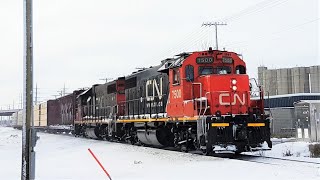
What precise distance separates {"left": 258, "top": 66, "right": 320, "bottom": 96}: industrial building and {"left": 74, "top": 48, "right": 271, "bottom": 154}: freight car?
38.0 metres

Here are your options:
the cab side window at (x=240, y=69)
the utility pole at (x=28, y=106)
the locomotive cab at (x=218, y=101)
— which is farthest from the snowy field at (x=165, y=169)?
the cab side window at (x=240, y=69)

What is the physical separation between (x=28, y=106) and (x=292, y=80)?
51398mm

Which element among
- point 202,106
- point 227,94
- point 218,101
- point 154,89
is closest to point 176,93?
point 202,106

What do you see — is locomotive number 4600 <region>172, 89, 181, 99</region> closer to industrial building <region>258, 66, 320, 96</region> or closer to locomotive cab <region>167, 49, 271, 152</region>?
locomotive cab <region>167, 49, 271, 152</region>

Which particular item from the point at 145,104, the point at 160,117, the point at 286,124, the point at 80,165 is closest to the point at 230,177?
the point at 80,165

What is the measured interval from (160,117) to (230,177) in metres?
8.02

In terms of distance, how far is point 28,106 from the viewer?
26.8 ft

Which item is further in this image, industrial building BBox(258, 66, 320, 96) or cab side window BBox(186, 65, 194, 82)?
industrial building BBox(258, 66, 320, 96)

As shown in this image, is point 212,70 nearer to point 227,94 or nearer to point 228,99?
point 227,94

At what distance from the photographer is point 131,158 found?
43.7 ft

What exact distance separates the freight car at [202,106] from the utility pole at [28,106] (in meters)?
5.96

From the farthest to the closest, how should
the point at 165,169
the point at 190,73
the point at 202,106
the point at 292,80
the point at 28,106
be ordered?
the point at 292,80
the point at 190,73
the point at 202,106
the point at 165,169
the point at 28,106

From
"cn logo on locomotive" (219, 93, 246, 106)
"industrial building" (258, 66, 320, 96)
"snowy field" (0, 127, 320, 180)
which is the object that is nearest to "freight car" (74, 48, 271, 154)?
"cn logo on locomotive" (219, 93, 246, 106)

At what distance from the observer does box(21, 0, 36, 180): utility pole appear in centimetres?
813
